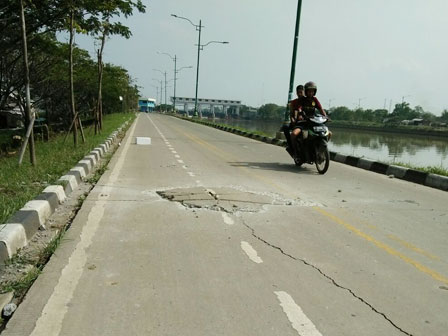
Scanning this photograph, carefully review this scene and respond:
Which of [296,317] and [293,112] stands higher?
[293,112]

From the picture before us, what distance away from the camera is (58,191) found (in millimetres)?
6105

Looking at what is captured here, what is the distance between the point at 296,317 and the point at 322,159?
7.24m

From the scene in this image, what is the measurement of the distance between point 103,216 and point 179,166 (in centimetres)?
482

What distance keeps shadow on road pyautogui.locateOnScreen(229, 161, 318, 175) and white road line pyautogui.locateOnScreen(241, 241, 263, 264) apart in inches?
224

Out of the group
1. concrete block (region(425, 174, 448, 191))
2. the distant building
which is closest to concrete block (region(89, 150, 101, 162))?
concrete block (region(425, 174, 448, 191))

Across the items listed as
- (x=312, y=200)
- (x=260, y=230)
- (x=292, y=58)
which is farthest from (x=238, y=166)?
(x=292, y=58)

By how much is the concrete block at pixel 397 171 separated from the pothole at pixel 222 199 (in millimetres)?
4682

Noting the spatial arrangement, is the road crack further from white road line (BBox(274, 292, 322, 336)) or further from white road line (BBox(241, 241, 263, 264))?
white road line (BBox(274, 292, 322, 336))

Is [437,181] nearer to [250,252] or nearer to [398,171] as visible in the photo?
[398,171]

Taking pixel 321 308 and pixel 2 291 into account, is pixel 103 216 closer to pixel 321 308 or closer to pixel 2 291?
pixel 2 291

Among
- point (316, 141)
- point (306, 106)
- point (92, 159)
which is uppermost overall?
point (306, 106)

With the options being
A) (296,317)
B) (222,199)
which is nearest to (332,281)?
(296,317)

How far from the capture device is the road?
290cm

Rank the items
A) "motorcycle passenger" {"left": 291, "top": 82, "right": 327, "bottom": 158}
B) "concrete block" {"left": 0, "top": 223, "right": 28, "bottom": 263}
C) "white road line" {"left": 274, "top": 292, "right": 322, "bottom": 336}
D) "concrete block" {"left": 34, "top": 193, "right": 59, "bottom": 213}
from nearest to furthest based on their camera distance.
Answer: "white road line" {"left": 274, "top": 292, "right": 322, "bottom": 336}, "concrete block" {"left": 0, "top": 223, "right": 28, "bottom": 263}, "concrete block" {"left": 34, "top": 193, "right": 59, "bottom": 213}, "motorcycle passenger" {"left": 291, "top": 82, "right": 327, "bottom": 158}
